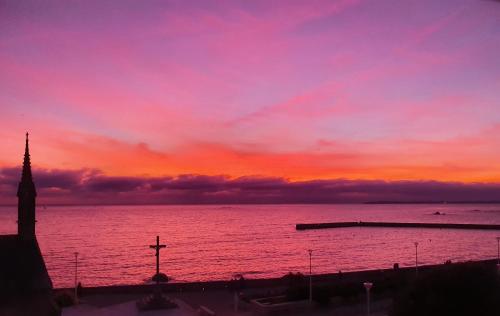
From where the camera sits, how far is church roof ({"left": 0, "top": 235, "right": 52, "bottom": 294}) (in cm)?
1470

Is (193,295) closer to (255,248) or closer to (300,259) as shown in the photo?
(300,259)

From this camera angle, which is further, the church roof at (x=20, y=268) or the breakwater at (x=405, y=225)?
the breakwater at (x=405, y=225)

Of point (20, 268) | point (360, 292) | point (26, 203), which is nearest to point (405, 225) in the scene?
point (360, 292)

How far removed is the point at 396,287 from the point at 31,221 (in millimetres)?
15747

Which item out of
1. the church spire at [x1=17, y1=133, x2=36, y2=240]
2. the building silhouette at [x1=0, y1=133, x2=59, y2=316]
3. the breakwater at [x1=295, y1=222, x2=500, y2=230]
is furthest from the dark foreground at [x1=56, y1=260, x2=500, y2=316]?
the breakwater at [x1=295, y1=222, x2=500, y2=230]

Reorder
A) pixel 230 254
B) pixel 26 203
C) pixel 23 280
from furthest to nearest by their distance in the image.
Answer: pixel 230 254, pixel 26 203, pixel 23 280

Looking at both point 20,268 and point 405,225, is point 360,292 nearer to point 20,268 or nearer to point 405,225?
point 20,268

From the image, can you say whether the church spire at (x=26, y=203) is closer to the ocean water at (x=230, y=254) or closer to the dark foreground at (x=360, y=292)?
the dark foreground at (x=360, y=292)

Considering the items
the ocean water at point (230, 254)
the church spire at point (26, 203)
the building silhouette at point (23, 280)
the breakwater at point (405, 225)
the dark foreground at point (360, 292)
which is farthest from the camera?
the breakwater at point (405, 225)

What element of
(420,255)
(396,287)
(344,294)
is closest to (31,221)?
(344,294)

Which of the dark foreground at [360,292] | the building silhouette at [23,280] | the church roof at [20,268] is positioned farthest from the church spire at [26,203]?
the dark foreground at [360,292]

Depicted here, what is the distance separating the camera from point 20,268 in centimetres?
1516

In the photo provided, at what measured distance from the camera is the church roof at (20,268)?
14.7 meters

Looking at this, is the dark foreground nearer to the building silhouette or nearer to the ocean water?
the building silhouette
